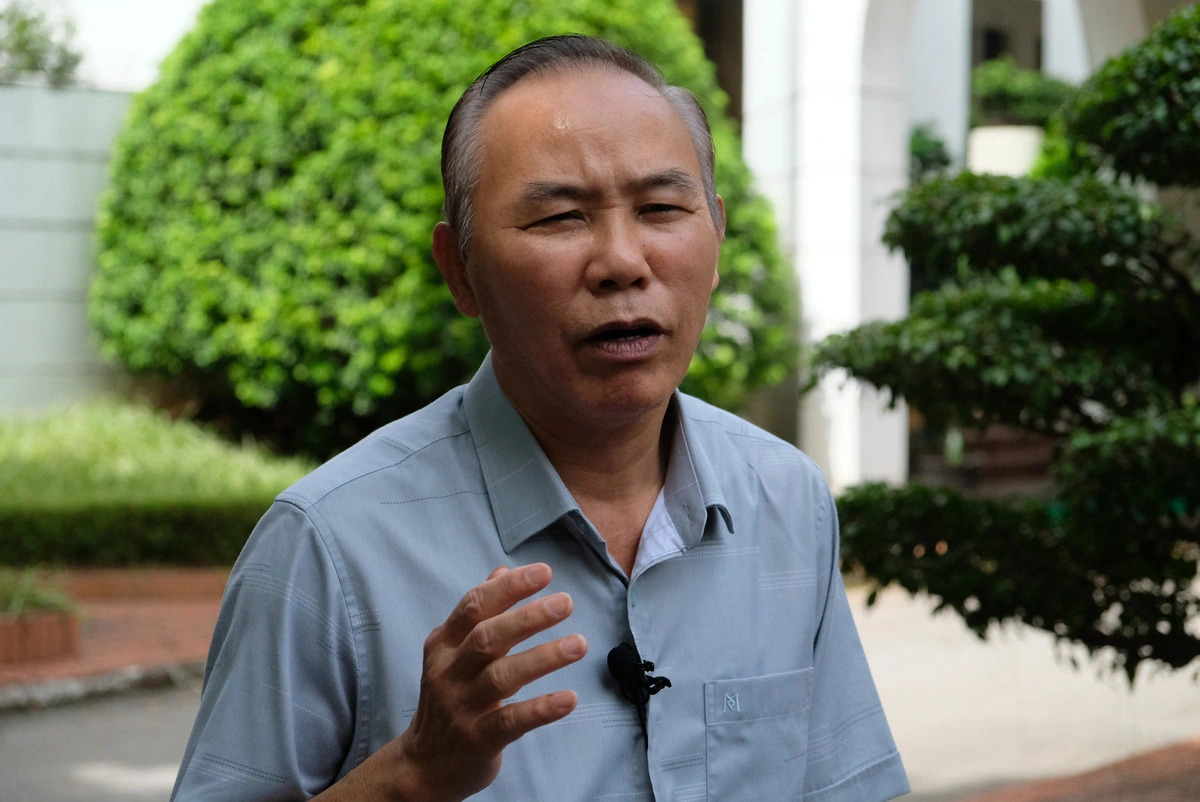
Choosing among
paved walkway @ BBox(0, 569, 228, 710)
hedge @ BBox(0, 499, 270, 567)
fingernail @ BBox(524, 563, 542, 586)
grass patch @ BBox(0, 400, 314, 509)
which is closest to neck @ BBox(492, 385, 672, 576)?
fingernail @ BBox(524, 563, 542, 586)

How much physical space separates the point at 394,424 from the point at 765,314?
7991 millimetres

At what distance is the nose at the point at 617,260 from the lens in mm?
1508

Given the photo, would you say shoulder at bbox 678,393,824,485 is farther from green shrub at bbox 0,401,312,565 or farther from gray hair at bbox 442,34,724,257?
green shrub at bbox 0,401,312,565

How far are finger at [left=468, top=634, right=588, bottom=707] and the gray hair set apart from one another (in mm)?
624

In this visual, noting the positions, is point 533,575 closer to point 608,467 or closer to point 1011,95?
point 608,467

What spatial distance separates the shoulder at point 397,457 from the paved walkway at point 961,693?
279cm

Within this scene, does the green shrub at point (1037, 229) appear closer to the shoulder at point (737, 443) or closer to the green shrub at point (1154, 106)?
the green shrub at point (1154, 106)

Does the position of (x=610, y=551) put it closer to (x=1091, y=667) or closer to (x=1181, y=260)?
(x=1181, y=260)

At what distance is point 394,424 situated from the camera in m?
1.64

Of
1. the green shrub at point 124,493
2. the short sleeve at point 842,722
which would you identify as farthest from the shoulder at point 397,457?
the green shrub at point 124,493

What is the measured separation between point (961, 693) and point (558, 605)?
17.9 feet

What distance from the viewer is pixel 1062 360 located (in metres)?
3.68

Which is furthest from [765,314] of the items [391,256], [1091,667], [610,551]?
[610,551]

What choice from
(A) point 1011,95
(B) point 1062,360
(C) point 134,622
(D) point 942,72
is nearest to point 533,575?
(B) point 1062,360
